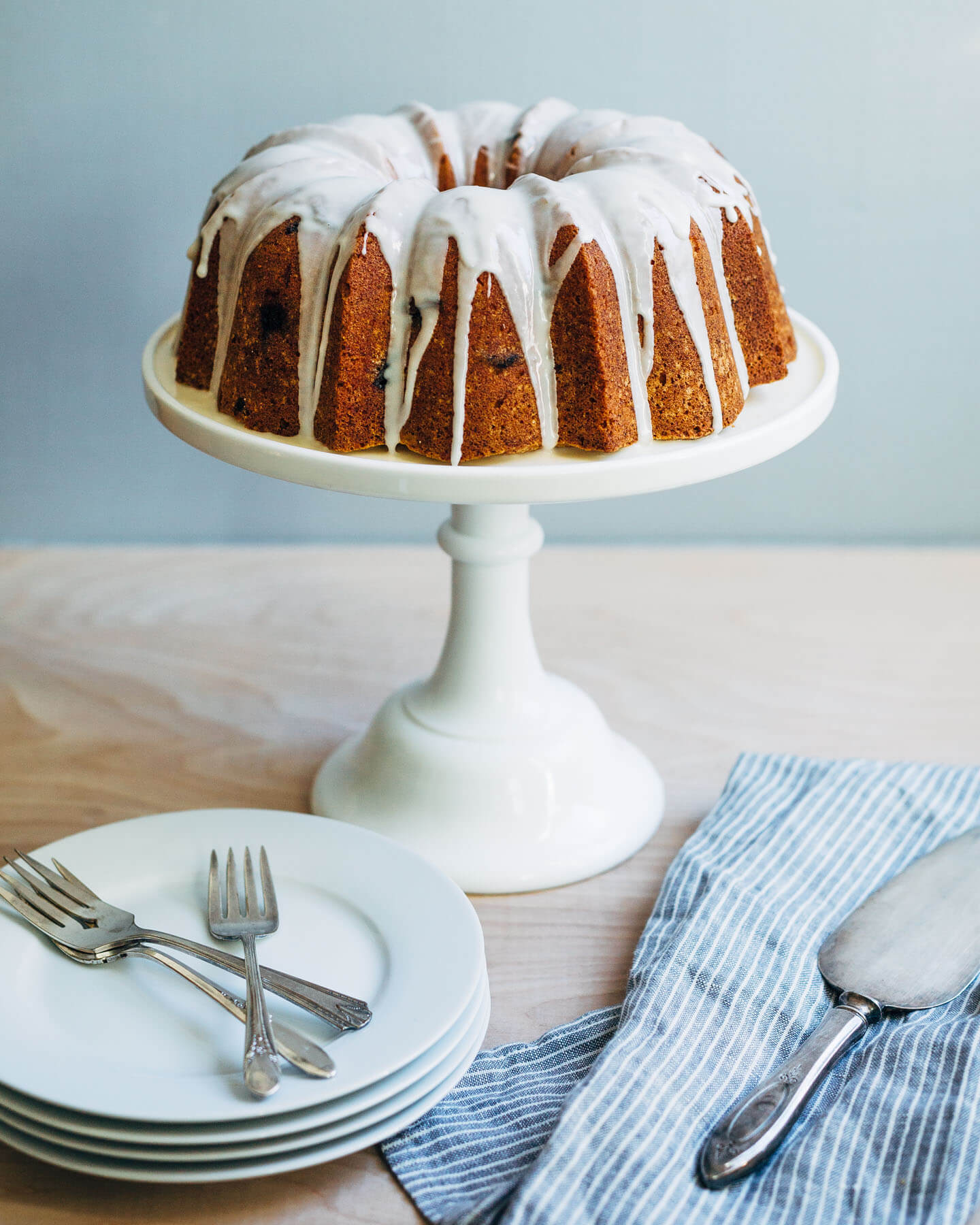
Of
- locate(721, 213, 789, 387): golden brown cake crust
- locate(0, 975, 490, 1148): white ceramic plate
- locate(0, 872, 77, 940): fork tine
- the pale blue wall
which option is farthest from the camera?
the pale blue wall

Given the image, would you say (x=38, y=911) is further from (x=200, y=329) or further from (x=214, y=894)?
(x=200, y=329)

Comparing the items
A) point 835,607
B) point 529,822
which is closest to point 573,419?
point 529,822

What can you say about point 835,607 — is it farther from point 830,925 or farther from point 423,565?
point 830,925

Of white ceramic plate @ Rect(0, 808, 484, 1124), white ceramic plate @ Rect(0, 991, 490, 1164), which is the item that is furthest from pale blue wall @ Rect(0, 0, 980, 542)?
white ceramic plate @ Rect(0, 991, 490, 1164)

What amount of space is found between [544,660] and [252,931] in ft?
1.65

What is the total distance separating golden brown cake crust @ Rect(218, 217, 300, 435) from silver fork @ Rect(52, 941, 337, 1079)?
0.99 ft

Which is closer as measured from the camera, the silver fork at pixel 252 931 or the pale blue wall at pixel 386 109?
the silver fork at pixel 252 931

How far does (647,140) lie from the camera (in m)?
0.78

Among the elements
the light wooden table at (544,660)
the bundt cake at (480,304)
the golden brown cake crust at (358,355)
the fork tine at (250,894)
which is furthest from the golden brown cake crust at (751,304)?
the fork tine at (250,894)

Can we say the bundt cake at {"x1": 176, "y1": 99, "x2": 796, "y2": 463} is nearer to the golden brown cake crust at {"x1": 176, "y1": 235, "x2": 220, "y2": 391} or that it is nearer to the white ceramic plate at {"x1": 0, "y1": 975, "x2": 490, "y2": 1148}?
the golden brown cake crust at {"x1": 176, "y1": 235, "x2": 220, "y2": 391}

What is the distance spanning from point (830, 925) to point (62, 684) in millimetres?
671

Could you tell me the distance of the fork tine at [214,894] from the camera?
27.1 inches

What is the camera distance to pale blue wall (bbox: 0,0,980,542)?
1133mm

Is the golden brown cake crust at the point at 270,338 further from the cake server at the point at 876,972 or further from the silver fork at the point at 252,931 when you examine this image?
the cake server at the point at 876,972
